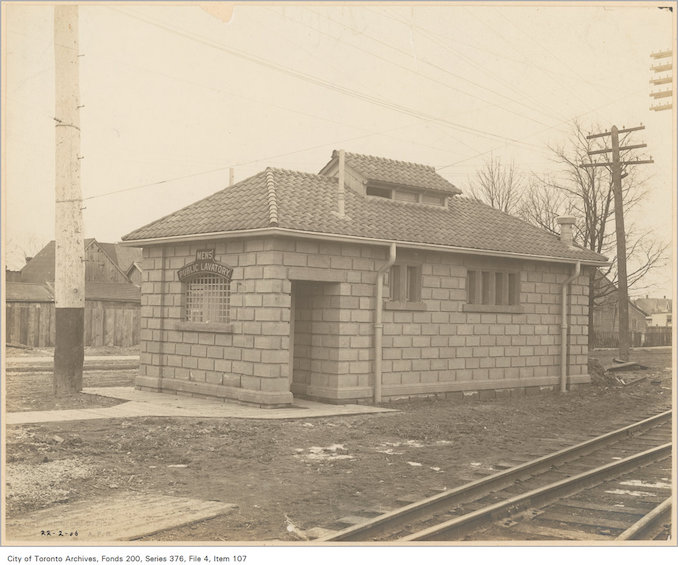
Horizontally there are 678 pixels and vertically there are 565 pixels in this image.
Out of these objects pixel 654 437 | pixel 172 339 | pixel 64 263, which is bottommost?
pixel 654 437

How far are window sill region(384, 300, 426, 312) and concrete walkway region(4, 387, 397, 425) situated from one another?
2262mm

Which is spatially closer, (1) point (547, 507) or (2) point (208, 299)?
(1) point (547, 507)

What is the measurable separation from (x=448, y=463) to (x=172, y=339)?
847 centimetres

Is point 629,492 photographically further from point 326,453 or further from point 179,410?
point 179,410

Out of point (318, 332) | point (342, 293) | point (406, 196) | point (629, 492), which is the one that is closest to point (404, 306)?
point (342, 293)

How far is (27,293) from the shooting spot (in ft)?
114

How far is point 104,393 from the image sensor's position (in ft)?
54.3

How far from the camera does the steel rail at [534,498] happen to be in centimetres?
688

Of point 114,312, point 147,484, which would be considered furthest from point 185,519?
point 114,312

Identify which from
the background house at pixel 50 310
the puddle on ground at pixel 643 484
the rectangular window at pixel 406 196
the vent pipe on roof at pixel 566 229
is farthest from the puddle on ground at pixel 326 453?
the background house at pixel 50 310

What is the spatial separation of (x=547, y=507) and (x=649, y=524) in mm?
1218

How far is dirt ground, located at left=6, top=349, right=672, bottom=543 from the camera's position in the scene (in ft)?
26.0

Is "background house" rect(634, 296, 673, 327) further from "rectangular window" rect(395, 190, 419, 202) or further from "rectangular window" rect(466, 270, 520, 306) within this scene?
"rectangular window" rect(395, 190, 419, 202)

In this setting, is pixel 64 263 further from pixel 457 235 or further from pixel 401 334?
pixel 457 235
